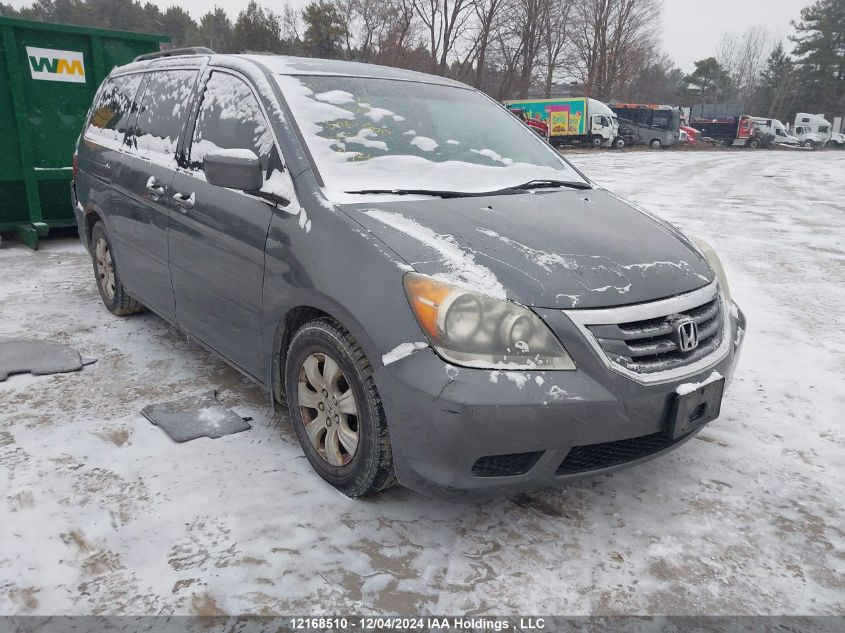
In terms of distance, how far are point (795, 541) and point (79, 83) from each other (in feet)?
25.6

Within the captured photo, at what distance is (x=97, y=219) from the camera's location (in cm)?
470

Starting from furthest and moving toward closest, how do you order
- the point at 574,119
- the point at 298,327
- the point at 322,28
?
the point at 322,28 → the point at 574,119 → the point at 298,327

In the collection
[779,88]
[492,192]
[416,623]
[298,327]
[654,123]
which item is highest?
[779,88]

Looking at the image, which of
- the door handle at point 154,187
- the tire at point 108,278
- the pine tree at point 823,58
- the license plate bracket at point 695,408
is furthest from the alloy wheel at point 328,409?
the pine tree at point 823,58

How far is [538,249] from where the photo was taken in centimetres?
246

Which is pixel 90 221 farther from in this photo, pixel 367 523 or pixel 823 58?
pixel 823 58

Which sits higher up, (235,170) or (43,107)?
(43,107)

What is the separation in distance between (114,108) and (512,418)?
3.93 meters

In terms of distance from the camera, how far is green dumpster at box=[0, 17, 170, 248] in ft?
22.0

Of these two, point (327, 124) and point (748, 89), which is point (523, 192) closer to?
point (327, 124)

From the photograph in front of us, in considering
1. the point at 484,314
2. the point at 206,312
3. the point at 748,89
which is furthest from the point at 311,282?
the point at 748,89

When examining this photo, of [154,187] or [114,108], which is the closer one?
[154,187]

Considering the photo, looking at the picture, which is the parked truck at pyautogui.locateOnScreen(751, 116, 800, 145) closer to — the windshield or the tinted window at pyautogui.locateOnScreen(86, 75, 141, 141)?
the windshield

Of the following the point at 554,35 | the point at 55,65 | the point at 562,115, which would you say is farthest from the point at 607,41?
the point at 55,65
